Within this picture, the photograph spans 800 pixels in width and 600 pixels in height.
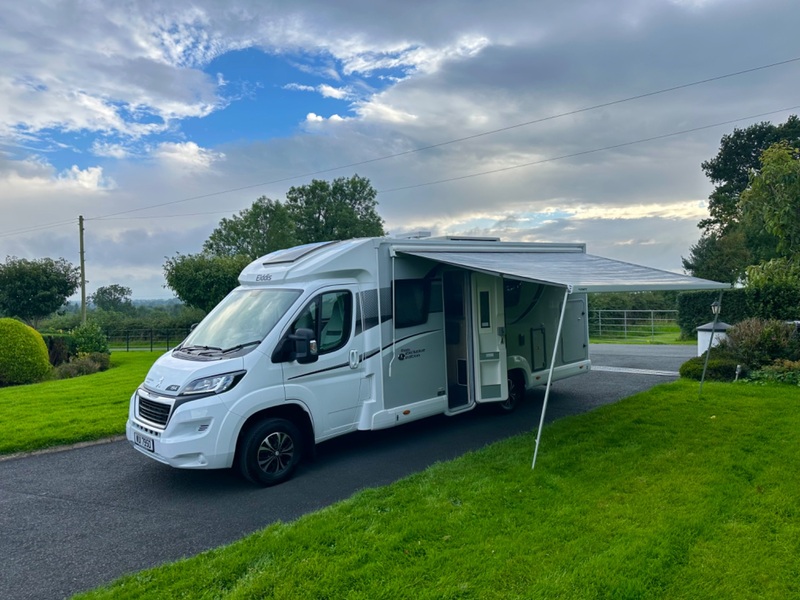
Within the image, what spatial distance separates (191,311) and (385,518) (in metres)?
33.5

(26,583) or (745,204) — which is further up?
(745,204)

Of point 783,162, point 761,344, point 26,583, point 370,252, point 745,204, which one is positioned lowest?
point 26,583

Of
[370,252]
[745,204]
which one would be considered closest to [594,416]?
[370,252]

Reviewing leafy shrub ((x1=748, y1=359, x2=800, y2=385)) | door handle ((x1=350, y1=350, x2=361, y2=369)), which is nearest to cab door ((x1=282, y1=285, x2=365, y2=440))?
door handle ((x1=350, y1=350, x2=361, y2=369))

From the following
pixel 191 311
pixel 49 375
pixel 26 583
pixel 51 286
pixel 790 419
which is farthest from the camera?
pixel 191 311

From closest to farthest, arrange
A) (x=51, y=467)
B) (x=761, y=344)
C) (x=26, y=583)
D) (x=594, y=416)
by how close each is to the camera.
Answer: (x=26, y=583), (x=51, y=467), (x=594, y=416), (x=761, y=344)

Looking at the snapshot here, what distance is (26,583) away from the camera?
3918 millimetres

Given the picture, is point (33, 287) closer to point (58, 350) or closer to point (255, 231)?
point (58, 350)

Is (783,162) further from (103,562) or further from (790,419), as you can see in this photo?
(103,562)

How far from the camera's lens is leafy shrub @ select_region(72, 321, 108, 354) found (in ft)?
57.1

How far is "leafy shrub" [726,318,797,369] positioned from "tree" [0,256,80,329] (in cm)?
2989

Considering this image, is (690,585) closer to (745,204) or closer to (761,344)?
(761,344)

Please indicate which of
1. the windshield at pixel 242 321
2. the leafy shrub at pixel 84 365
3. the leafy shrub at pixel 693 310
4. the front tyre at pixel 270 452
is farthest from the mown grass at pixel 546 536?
the leafy shrub at pixel 693 310

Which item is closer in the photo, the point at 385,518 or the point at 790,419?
the point at 385,518
